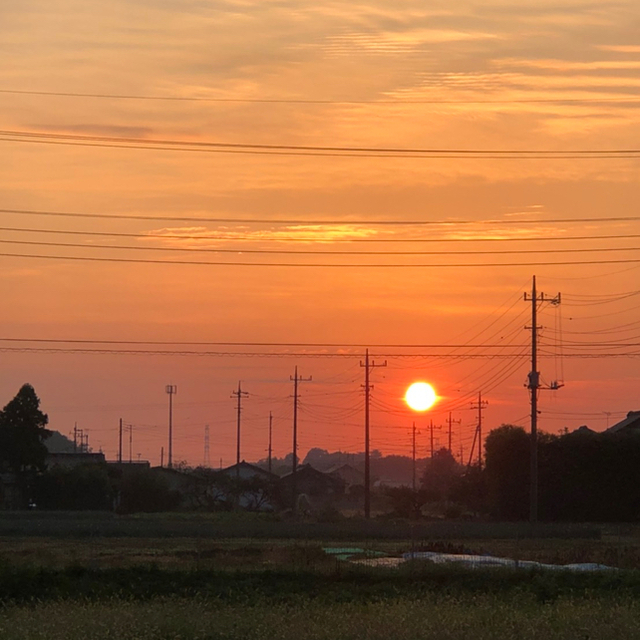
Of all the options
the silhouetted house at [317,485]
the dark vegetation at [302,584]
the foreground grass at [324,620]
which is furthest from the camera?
the silhouetted house at [317,485]

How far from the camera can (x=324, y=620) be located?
19.0 m

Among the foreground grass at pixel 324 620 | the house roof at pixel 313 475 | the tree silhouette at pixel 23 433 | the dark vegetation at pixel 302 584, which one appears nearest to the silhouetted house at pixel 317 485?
the house roof at pixel 313 475

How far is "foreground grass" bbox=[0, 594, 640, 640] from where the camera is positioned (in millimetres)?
17016

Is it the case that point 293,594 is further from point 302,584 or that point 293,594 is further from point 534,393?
point 534,393

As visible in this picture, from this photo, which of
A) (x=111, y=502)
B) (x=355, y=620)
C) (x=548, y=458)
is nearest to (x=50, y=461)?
(x=111, y=502)

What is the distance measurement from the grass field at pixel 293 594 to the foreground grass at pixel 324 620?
0.11 ft

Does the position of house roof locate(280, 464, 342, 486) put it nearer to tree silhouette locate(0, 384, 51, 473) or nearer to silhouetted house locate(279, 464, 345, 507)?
silhouetted house locate(279, 464, 345, 507)

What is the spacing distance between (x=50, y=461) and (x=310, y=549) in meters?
68.3

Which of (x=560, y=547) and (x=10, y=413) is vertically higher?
(x=10, y=413)

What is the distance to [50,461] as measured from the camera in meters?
96.8

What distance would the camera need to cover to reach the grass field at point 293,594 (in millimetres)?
17531

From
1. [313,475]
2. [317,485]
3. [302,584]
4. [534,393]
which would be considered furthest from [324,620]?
[317,485]

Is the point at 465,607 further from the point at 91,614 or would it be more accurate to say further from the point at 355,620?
the point at 91,614

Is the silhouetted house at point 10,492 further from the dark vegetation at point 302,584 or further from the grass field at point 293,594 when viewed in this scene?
the dark vegetation at point 302,584
